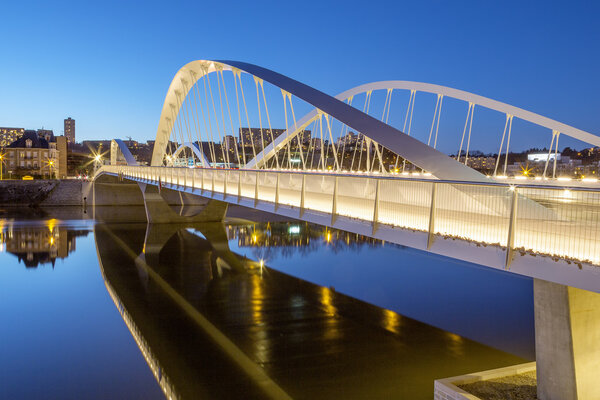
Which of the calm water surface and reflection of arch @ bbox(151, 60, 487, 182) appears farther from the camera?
the calm water surface

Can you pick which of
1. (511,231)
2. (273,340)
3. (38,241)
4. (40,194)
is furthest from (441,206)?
(40,194)

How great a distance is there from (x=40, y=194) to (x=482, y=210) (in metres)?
59.7

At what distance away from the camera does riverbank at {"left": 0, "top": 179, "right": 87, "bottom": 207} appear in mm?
56500

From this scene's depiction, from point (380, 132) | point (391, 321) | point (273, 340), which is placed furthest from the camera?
point (391, 321)

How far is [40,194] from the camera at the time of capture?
57.6 meters

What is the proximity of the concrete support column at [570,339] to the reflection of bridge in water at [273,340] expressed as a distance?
9.64ft

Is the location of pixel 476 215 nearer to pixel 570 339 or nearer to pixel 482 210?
pixel 482 210

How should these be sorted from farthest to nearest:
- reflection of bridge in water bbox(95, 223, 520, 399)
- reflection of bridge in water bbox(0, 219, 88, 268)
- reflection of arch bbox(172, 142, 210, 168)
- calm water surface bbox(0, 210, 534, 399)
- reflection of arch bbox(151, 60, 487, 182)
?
reflection of arch bbox(172, 142, 210, 168)
reflection of bridge in water bbox(0, 219, 88, 268)
calm water surface bbox(0, 210, 534, 399)
reflection of bridge in water bbox(95, 223, 520, 399)
reflection of arch bbox(151, 60, 487, 182)

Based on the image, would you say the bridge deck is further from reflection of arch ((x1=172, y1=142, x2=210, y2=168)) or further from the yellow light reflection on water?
reflection of arch ((x1=172, y1=142, x2=210, y2=168))

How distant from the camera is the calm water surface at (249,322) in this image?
10789mm

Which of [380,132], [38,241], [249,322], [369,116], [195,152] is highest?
[369,116]

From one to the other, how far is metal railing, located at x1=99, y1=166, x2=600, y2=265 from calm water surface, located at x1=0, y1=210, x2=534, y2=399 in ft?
11.8

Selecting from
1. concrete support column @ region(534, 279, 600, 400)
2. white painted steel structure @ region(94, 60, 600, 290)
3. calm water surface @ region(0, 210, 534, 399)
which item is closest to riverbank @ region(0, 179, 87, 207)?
calm water surface @ region(0, 210, 534, 399)

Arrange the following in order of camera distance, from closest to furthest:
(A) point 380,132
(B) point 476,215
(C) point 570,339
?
(C) point 570,339 < (B) point 476,215 < (A) point 380,132
